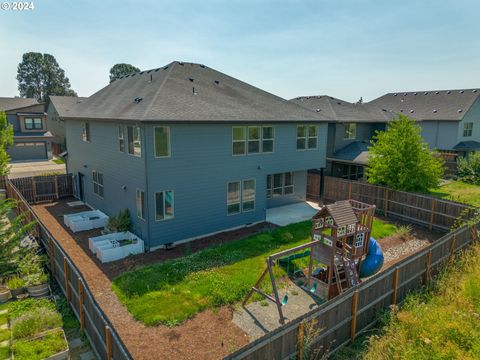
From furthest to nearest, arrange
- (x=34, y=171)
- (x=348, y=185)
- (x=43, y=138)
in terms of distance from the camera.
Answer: (x=43, y=138) → (x=34, y=171) → (x=348, y=185)

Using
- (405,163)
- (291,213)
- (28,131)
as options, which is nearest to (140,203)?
(291,213)

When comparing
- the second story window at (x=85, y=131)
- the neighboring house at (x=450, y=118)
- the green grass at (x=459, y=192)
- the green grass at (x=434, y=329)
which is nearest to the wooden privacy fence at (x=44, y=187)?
the second story window at (x=85, y=131)

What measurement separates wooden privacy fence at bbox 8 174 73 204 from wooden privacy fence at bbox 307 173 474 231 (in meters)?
17.3

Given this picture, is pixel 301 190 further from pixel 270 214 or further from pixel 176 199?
pixel 176 199

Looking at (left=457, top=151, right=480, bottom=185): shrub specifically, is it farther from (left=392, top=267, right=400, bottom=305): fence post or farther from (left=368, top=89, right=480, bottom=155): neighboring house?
(left=392, top=267, right=400, bottom=305): fence post

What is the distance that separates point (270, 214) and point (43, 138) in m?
34.9

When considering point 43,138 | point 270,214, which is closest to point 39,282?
point 270,214

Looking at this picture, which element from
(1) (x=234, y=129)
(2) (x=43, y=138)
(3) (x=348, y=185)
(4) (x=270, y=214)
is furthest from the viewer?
(2) (x=43, y=138)

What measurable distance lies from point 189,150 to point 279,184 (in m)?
8.03

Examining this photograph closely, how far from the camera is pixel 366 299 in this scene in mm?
8289

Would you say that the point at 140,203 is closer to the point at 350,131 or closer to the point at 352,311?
the point at 352,311

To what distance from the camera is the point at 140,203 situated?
14.2 meters

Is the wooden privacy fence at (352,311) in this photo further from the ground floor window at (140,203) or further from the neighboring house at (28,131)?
the neighboring house at (28,131)

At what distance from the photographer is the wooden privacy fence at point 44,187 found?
21047mm
